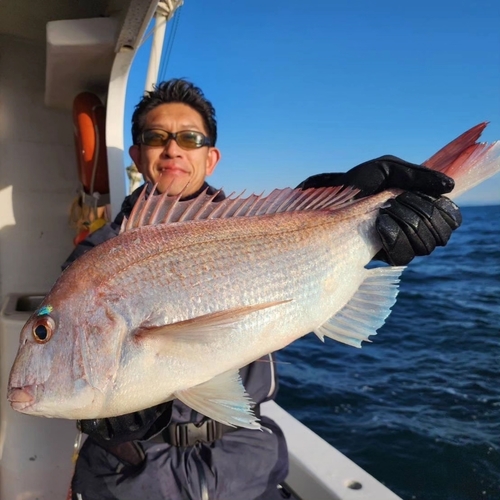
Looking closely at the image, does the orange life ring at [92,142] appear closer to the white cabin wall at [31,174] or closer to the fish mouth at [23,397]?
the white cabin wall at [31,174]

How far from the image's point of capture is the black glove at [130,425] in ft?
5.30

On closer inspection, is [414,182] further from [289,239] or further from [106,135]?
[106,135]

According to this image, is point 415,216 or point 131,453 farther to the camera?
point 131,453

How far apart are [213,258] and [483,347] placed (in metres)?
6.30

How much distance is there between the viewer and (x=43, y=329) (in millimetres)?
1272

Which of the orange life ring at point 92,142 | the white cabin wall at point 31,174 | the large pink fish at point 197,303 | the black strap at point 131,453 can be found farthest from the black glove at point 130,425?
the white cabin wall at point 31,174

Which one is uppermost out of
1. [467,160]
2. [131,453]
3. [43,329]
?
[467,160]

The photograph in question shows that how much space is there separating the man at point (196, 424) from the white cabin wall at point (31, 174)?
6.76 feet

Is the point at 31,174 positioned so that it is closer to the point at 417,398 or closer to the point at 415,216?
the point at 415,216

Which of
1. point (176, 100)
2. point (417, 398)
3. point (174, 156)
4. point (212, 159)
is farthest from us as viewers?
point (417, 398)

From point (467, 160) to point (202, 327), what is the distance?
3.66ft

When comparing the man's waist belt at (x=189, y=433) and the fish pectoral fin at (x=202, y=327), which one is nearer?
the fish pectoral fin at (x=202, y=327)

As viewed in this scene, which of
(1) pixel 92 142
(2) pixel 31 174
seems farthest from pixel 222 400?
(2) pixel 31 174

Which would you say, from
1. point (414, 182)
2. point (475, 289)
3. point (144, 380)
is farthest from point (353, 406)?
point (475, 289)
